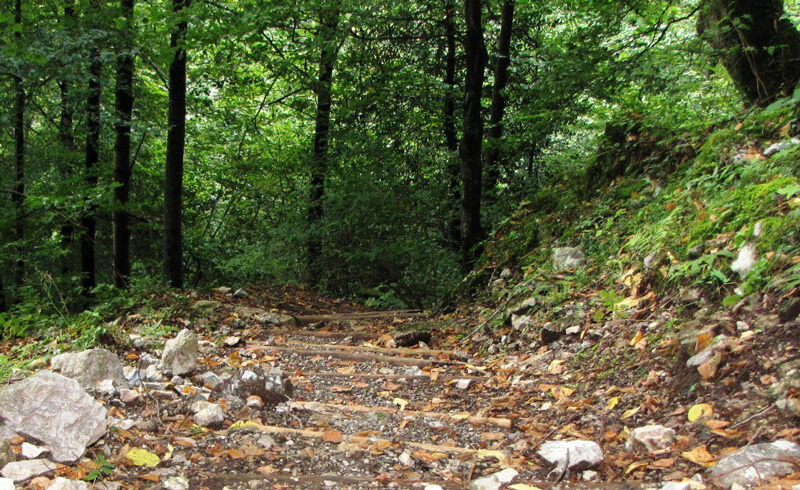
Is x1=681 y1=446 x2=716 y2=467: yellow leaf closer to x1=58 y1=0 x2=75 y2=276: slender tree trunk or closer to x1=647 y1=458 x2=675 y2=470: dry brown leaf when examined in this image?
x1=647 y1=458 x2=675 y2=470: dry brown leaf

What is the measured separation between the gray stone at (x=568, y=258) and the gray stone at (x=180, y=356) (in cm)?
359

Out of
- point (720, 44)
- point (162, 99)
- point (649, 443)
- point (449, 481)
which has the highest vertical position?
point (162, 99)

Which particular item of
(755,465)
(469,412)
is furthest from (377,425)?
(755,465)

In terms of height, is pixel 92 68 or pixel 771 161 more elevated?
pixel 92 68

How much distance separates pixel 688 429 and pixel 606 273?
2.50 metres

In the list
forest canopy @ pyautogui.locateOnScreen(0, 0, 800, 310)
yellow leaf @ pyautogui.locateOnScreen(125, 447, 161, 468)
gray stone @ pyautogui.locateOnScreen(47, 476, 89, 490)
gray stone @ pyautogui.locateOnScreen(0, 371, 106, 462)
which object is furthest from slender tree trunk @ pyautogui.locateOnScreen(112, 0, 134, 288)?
gray stone @ pyautogui.locateOnScreen(47, 476, 89, 490)

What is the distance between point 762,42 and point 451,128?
690 cm

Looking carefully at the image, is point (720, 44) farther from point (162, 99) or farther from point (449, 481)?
point (162, 99)

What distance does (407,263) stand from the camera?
30.4ft

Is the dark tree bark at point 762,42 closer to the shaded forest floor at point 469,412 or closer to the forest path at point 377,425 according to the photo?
the shaded forest floor at point 469,412

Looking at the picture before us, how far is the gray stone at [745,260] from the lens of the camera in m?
3.65

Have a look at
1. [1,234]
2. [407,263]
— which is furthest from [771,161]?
[1,234]

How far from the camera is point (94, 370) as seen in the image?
3793mm

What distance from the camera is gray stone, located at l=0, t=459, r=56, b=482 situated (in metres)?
2.51
